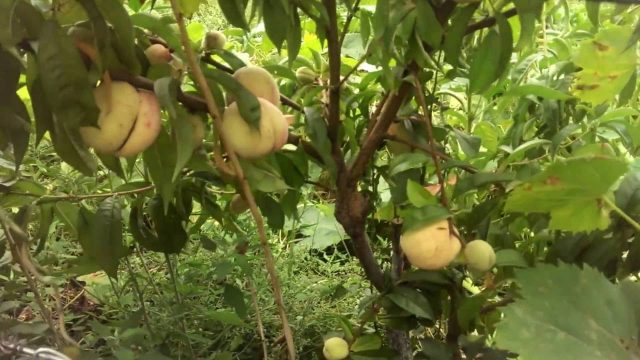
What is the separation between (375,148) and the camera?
730 millimetres

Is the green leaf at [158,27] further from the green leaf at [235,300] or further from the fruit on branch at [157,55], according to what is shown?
the green leaf at [235,300]

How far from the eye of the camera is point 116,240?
0.71 m

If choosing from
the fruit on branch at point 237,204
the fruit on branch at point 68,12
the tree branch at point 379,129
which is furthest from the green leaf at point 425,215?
the fruit on branch at point 68,12

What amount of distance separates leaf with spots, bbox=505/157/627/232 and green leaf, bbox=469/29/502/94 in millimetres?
109

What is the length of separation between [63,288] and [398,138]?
0.74m

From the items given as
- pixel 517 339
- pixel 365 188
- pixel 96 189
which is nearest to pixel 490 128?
pixel 365 188

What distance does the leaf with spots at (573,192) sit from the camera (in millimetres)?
551

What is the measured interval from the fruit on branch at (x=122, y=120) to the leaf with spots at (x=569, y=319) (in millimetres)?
320

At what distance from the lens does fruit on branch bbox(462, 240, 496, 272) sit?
2.06ft

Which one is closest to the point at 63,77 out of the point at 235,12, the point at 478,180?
the point at 235,12

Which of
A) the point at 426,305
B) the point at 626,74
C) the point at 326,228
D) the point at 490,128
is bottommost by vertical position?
the point at 326,228

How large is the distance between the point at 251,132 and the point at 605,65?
16.2 inches

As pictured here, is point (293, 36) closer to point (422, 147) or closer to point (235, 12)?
point (235, 12)

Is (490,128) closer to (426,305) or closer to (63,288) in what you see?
(426,305)
